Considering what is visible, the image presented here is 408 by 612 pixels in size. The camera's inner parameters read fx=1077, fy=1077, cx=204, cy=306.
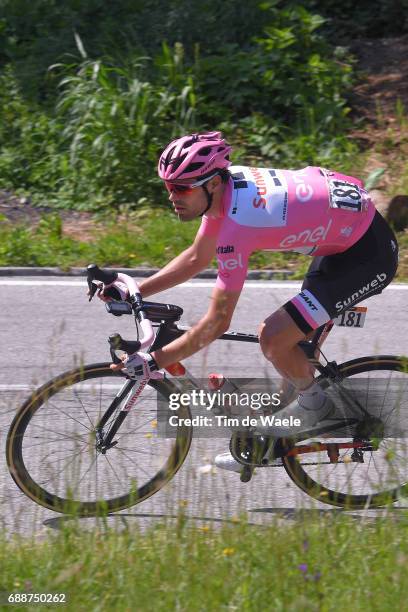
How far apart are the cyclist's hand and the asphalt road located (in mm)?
477

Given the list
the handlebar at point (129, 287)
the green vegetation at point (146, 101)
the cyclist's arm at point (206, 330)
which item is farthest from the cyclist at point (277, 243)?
the green vegetation at point (146, 101)

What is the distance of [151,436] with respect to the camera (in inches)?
220

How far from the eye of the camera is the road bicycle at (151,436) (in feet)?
17.4

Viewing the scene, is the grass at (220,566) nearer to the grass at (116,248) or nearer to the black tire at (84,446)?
the black tire at (84,446)

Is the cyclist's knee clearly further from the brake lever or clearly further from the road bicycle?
the brake lever

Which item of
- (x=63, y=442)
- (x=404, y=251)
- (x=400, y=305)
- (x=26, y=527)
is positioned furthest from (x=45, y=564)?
(x=404, y=251)

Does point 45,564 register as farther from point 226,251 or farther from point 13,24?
point 13,24

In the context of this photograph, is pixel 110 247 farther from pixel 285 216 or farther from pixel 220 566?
pixel 220 566

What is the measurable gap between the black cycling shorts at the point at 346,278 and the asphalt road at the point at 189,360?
0.84ft

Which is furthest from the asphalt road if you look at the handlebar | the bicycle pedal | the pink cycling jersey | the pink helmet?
the pink helmet

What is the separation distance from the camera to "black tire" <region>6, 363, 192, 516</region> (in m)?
5.31

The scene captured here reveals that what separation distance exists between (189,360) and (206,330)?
250 cm

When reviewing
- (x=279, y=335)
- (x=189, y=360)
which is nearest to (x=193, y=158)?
(x=279, y=335)

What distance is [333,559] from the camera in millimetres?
4305
